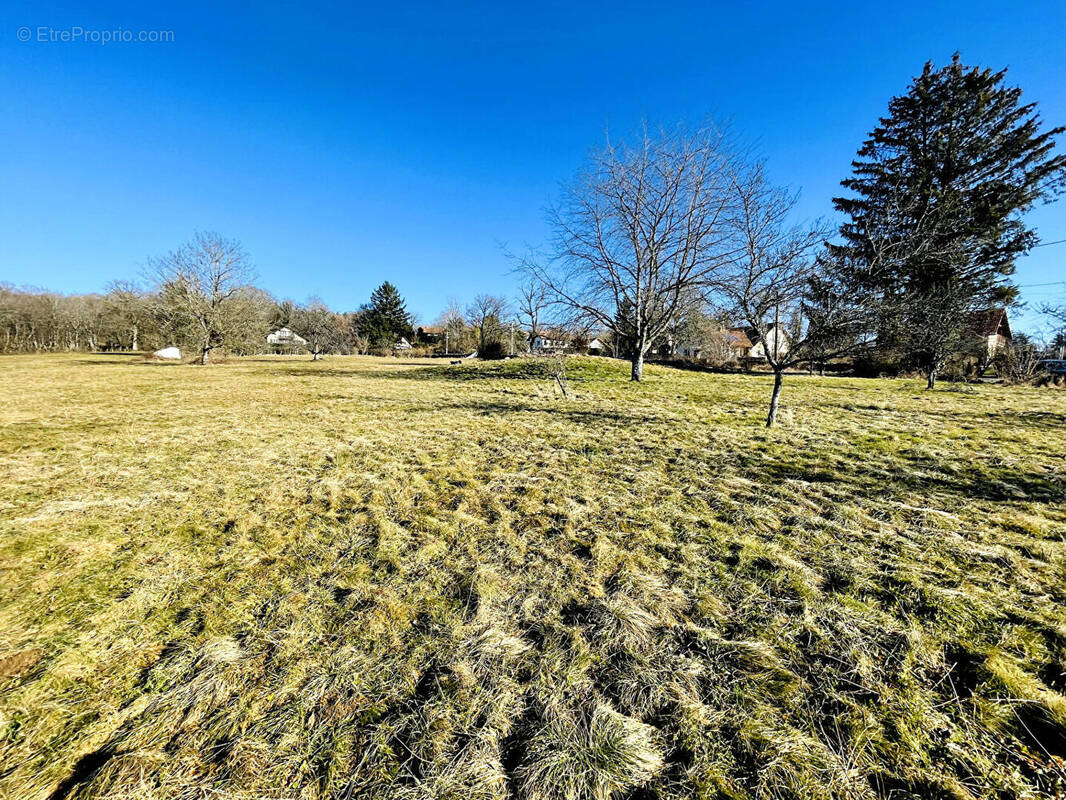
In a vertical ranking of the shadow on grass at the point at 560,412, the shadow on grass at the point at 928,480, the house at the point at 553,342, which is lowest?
the shadow on grass at the point at 928,480

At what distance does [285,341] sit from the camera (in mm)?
46469

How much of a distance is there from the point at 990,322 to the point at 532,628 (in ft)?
106

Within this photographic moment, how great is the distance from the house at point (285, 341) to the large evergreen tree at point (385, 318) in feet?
25.4

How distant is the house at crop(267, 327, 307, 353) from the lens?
150 ft

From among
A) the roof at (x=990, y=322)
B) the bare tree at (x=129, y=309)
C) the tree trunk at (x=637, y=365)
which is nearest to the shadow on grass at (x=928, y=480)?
the tree trunk at (x=637, y=365)

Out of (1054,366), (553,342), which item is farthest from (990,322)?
(553,342)

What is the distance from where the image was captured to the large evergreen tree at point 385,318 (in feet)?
169

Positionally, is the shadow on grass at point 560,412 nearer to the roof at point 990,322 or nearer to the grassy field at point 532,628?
the grassy field at point 532,628

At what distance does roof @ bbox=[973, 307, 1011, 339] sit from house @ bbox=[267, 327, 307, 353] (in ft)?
186

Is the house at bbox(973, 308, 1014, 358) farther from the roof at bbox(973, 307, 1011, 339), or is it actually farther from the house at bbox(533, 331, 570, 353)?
the house at bbox(533, 331, 570, 353)

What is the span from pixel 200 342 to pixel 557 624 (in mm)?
31535

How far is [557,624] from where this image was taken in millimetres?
2285

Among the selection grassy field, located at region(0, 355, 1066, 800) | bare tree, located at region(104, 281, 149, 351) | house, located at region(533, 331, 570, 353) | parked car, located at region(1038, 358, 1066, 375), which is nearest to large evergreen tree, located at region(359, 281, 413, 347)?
bare tree, located at region(104, 281, 149, 351)

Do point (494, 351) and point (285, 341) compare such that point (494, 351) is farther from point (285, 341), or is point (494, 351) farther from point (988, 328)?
point (285, 341)
